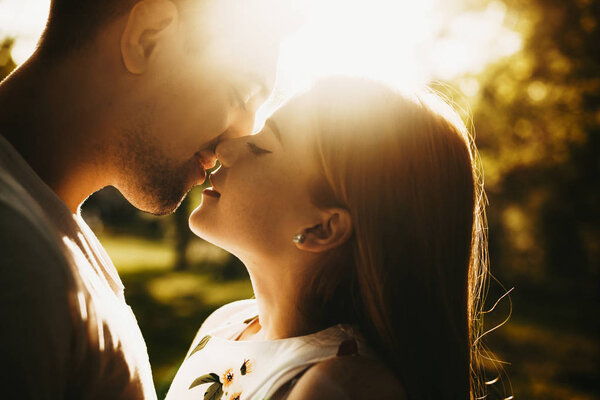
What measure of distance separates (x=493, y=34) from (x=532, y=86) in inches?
58.0

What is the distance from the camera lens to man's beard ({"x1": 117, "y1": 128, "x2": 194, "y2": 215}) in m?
2.23

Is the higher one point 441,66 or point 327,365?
point 327,365

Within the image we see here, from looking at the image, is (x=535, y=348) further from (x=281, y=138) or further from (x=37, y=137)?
(x=37, y=137)

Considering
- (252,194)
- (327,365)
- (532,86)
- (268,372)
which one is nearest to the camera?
(327,365)

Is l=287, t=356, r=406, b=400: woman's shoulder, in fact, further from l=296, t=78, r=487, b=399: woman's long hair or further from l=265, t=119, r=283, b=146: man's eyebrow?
l=265, t=119, r=283, b=146: man's eyebrow

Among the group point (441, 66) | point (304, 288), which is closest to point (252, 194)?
point (304, 288)

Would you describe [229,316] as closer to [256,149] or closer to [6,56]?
[256,149]

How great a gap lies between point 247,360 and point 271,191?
0.70 metres

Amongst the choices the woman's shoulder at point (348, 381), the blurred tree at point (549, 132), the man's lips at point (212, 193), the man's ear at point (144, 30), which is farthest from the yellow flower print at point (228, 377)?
the blurred tree at point (549, 132)

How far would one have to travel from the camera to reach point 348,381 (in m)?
1.75

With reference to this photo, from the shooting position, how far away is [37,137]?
1901 mm

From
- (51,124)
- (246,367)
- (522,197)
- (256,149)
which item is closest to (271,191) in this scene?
(256,149)

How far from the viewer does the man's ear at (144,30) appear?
208 centimetres

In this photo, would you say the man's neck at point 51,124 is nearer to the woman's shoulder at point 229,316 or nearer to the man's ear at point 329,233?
the man's ear at point 329,233
